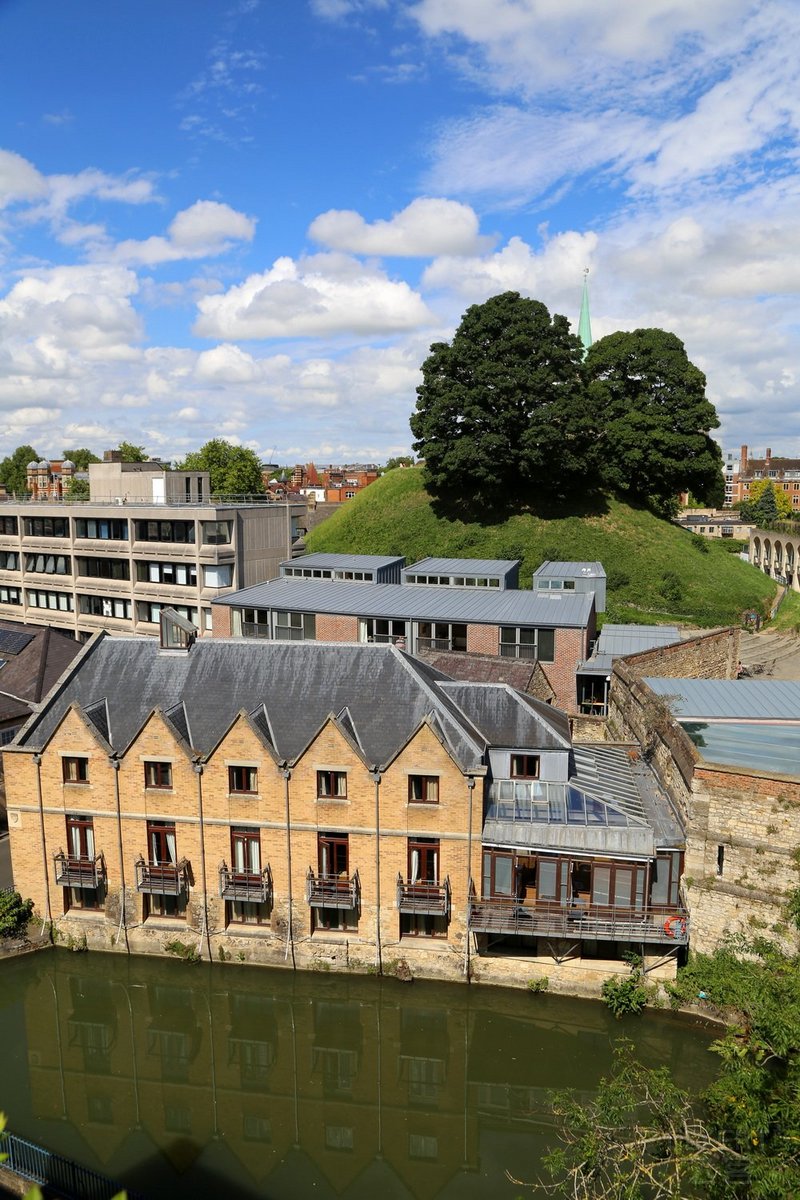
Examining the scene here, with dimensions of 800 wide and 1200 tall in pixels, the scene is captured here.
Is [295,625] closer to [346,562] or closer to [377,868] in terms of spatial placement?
[346,562]

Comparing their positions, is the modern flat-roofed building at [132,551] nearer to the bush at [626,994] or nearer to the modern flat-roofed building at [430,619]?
the modern flat-roofed building at [430,619]

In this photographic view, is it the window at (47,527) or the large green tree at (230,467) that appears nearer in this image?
the window at (47,527)

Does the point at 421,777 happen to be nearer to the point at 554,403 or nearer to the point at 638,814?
the point at 638,814

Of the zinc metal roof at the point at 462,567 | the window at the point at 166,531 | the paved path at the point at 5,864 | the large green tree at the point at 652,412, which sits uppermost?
the large green tree at the point at 652,412

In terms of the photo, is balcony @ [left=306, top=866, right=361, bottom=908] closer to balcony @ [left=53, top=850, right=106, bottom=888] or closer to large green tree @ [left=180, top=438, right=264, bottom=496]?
balcony @ [left=53, top=850, right=106, bottom=888]

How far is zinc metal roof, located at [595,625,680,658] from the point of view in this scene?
45031 mm

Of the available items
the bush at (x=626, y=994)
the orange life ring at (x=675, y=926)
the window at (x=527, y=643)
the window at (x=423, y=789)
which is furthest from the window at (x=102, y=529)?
the orange life ring at (x=675, y=926)

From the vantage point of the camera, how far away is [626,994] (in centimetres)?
2462

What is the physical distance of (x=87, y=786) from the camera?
89.4 ft

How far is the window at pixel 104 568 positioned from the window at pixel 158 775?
3244 cm

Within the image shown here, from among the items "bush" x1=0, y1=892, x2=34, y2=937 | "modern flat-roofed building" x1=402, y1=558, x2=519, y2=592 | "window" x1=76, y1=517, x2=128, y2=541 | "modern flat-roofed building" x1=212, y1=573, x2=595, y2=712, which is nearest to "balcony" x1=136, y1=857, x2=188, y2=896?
"bush" x1=0, y1=892, x2=34, y2=937

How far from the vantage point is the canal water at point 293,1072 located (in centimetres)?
2045

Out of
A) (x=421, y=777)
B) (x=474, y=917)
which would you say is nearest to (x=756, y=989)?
(x=474, y=917)

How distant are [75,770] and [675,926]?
2051 cm
